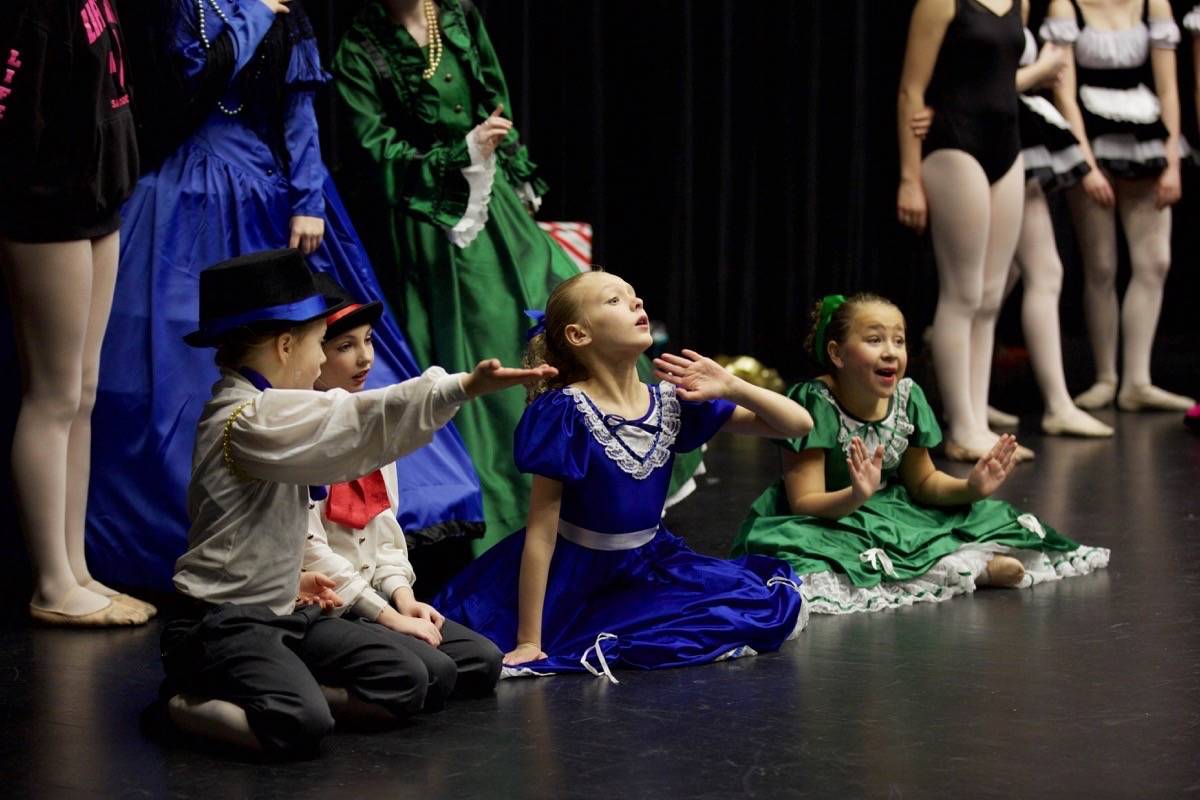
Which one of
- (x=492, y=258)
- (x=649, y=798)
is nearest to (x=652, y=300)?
(x=492, y=258)

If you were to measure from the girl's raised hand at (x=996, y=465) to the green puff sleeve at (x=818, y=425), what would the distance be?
28cm

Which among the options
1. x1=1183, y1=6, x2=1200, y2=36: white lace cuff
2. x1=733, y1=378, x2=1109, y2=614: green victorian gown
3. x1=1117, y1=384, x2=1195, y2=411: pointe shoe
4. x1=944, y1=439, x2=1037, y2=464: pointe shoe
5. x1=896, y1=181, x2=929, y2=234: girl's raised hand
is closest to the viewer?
x1=733, y1=378, x2=1109, y2=614: green victorian gown

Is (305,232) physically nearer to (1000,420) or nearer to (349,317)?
(349,317)

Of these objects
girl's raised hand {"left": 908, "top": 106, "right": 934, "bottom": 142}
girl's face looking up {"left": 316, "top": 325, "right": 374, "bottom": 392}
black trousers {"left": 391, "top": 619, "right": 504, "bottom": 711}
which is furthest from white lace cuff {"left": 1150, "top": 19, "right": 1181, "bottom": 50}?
black trousers {"left": 391, "top": 619, "right": 504, "bottom": 711}

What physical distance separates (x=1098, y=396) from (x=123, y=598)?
13.2ft

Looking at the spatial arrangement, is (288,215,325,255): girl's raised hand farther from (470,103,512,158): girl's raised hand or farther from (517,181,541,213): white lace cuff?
(517,181,541,213): white lace cuff

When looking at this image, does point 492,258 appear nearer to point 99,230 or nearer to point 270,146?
point 270,146

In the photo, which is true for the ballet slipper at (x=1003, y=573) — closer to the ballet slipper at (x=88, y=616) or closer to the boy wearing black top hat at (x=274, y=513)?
the boy wearing black top hat at (x=274, y=513)

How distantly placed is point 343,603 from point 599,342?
64 cm

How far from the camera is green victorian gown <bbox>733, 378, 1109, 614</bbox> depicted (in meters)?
3.34

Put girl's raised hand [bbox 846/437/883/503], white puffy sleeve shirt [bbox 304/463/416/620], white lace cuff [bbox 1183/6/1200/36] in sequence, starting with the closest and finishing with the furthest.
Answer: white puffy sleeve shirt [bbox 304/463/416/620] → girl's raised hand [bbox 846/437/883/503] → white lace cuff [bbox 1183/6/1200/36]

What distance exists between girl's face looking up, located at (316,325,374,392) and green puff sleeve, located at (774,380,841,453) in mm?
895

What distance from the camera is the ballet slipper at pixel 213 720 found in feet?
7.84

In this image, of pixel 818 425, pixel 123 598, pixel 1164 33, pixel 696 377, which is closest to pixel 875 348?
pixel 818 425
